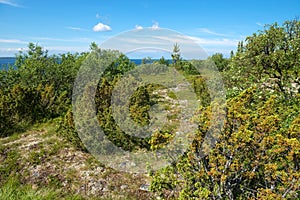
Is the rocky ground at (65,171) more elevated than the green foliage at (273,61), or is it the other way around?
the green foliage at (273,61)

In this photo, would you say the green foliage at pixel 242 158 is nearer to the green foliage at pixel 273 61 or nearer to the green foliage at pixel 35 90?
the green foliage at pixel 273 61

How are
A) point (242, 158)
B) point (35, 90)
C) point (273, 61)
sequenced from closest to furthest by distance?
point (242, 158), point (273, 61), point (35, 90)

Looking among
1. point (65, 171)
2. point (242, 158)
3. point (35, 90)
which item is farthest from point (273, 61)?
point (35, 90)

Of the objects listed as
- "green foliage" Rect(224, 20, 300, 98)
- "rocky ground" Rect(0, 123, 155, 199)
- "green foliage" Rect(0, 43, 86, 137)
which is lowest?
"rocky ground" Rect(0, 123, 155, 199)

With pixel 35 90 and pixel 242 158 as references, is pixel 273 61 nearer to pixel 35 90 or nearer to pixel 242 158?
pixel 242 158

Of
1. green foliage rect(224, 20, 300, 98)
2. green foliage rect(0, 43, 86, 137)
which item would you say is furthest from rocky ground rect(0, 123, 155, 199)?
green foliage rect(224, 20, 300, 98)

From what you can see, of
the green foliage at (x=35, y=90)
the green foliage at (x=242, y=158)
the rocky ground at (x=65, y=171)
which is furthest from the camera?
the green foliage at (x=35, y=90)

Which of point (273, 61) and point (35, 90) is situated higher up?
point (273, 61)

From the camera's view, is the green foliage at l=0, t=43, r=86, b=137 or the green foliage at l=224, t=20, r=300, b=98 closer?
the green foliage at l=224, t=20, r=300, b=98

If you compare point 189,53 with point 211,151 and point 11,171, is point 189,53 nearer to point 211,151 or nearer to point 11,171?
point 211,151

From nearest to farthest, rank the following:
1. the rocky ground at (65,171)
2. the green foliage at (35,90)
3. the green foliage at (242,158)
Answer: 1. the green foliage at (242,158)
2. the rocky ground at (65,171)
3. the green foliage at (35,90)

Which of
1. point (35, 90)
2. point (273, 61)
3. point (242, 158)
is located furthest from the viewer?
point (35, 90)

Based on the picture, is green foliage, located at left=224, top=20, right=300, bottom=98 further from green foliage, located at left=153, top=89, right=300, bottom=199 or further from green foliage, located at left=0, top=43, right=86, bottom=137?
green foliage, located at left=0, top=43, right=86, bottom=137

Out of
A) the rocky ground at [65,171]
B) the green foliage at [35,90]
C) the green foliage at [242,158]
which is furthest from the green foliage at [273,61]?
the green foliage at [35,90]
